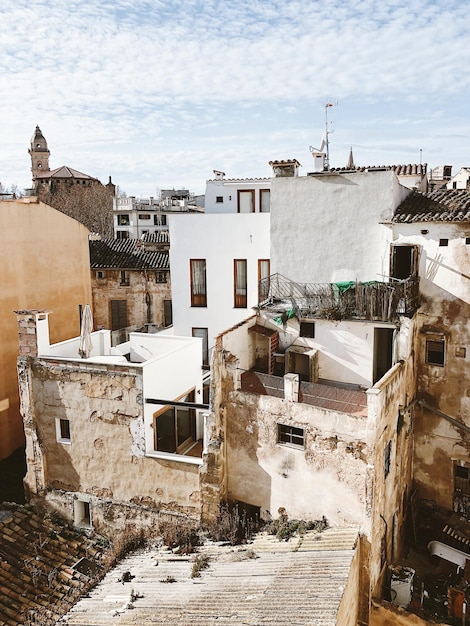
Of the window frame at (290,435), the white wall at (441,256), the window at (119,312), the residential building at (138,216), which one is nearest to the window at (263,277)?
the white wall at (441,256)

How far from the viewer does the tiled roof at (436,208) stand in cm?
1709

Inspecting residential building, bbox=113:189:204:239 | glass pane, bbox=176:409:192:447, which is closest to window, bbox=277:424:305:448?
glass pane, bbox=176:409:192:447

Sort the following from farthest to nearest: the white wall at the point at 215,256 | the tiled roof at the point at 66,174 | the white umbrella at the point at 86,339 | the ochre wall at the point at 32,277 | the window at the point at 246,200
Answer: the tiled roof at the point at 66,174 < the window at the point at 246,200 < the ochre wall at the point at 32,277 < the white wall at the point at 215,256 < the white umbrella at the point at 86,339

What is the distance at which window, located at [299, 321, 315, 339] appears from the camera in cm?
1878

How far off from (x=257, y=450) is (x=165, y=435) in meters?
4.22

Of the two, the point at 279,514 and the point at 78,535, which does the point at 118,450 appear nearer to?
the point at 78,535

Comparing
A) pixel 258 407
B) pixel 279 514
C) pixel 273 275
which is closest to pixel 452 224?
pixel 273 275

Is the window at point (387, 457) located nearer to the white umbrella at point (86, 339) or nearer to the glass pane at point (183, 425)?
the glass pane at point (183, 425)

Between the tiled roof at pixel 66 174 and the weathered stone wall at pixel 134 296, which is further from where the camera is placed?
the tiled roof at pixel 66 174

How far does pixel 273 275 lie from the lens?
65.7ft

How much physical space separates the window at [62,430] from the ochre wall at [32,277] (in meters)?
6.12

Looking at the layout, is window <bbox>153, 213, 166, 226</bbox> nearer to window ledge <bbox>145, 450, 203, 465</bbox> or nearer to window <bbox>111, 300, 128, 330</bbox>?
window <bbox>111, 300, 128, 330</bbox>

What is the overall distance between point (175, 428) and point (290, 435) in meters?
5.37

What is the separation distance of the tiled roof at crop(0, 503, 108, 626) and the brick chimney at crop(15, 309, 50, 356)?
5.84 meters
